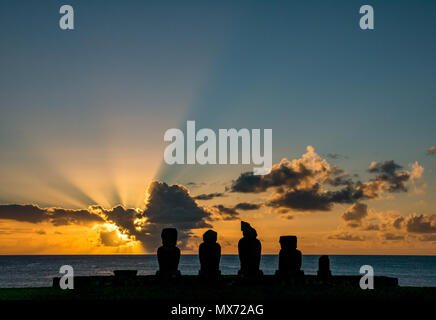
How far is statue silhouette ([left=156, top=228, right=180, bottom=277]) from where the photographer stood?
29466 mm

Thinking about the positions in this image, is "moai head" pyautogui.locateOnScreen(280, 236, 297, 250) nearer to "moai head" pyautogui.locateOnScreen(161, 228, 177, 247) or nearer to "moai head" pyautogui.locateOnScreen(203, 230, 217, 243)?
"moai head" pyautogui.locateOnScreen(203, 230, 217, 243)

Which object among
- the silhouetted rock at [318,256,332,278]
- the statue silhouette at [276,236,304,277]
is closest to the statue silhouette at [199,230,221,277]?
the statue silhouette at [276,236,304,277]

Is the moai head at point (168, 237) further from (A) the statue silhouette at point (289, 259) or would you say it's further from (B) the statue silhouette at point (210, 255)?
(A) the statue silhouette at point (289, 259)

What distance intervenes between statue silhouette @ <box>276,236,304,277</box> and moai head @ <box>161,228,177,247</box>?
638cm

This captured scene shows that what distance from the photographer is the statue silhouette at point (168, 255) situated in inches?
1160

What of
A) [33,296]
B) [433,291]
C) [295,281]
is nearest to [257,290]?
[295,281]

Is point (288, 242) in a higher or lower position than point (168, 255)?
higher

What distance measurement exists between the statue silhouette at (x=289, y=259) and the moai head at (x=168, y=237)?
6380 mm

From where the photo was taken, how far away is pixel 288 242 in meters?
31.0

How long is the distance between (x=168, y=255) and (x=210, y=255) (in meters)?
2.48

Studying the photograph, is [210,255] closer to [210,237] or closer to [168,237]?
[210,237]
